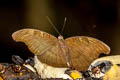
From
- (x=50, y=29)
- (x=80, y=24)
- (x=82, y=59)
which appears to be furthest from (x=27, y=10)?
(x=82, y=59)

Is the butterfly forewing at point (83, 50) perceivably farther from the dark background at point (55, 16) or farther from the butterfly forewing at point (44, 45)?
the dark background at point (55, 16)

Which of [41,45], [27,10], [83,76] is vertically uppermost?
[27,10]

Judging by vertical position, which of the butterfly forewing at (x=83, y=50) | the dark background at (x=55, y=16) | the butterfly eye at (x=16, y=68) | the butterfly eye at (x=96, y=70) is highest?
the dark background at (x=55, y=16)

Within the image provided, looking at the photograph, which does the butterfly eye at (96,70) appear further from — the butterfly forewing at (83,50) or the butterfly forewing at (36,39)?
the butterfly forewing at (36,39)

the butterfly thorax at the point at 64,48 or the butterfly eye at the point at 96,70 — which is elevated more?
the butterfly thorax at the point at 64,48

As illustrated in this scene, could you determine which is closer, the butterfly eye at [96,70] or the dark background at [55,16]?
the butterfly eye at [96,70]

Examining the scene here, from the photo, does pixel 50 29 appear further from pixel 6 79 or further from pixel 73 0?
pixel 6 79

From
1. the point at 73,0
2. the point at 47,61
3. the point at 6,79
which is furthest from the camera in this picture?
the point at 73,0

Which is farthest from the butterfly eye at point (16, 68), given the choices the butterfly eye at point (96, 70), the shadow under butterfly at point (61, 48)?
the butterfly eye at point (96, 70)
